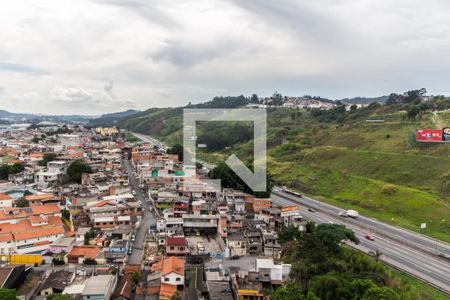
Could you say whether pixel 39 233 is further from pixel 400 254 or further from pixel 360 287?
pixel 400 254

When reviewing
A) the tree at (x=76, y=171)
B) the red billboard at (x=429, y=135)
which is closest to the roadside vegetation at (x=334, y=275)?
the tree at (x=76, y=171)

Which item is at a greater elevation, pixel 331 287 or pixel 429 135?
pixel 429 135

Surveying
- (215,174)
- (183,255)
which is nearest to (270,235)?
(183,255)

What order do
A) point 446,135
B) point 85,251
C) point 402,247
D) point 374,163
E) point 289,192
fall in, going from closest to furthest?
point 85,251, point 402,247, point 446,135, point 289,192, point 374,163

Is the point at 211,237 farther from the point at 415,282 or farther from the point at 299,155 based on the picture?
the point at 299,155

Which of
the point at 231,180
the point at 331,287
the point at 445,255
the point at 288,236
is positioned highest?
the point at 231,180

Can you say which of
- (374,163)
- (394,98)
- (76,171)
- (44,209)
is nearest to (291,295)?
(44,209)

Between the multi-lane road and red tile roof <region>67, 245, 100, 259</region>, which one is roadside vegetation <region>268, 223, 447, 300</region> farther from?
red tile roof <region>67, 245, 100, 259</region>
